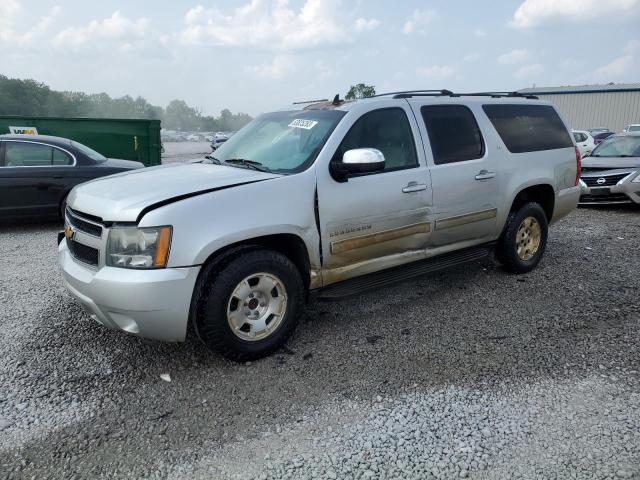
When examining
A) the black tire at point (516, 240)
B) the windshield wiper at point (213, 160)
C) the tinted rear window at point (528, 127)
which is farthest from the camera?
the black tire at point (516, 240)

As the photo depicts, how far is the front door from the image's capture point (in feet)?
11.9

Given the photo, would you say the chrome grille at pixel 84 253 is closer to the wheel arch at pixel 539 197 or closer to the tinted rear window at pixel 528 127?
the tinted rear window at pixel 528 127

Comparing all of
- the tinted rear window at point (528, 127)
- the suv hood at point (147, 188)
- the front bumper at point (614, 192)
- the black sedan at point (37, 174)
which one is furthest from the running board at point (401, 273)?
the black sedan at point (37, 174)

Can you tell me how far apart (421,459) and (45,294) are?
3835mm

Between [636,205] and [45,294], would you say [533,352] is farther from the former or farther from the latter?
[636,205]

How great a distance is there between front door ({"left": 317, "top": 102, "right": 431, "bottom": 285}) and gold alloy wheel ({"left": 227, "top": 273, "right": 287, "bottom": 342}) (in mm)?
435

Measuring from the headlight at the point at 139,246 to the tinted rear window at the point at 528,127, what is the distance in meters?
3.40

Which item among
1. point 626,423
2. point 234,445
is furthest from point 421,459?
point 626,423

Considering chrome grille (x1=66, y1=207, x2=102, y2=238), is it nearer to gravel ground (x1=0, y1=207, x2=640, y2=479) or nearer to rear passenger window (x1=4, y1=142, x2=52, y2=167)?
gravel ground (x1=0, y1=207, x2=640, y2=479)

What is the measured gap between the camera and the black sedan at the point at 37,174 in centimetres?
732

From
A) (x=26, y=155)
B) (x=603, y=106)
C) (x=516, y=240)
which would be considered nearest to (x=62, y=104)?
(x=603, y=106)

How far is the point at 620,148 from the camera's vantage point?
1041 cm

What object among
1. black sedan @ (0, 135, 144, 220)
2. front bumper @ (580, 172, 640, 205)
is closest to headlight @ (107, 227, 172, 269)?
black sedan @ (0, 135, 144, 220)

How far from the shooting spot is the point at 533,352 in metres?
3.57
